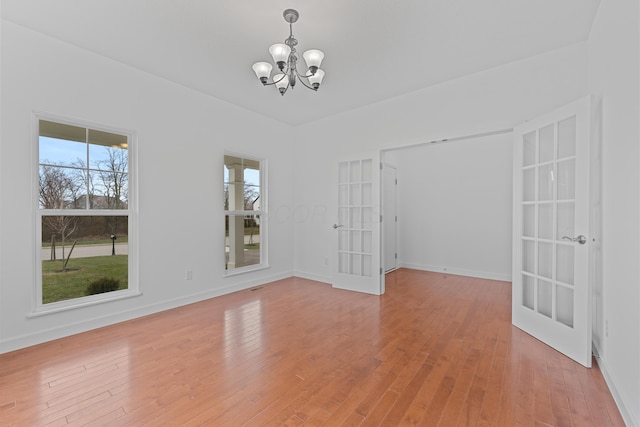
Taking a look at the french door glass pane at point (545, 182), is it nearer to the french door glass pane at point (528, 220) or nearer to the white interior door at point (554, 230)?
the white interior door at point (554, 230)

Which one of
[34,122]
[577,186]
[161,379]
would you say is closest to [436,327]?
[577,186]

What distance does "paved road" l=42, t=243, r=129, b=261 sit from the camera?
112 inches

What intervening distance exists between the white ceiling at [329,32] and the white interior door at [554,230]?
85 cm

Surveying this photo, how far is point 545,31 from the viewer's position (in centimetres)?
261

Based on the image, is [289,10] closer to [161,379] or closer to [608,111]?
[608,111]

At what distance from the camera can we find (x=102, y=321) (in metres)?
3.03

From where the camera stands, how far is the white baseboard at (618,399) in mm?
1552

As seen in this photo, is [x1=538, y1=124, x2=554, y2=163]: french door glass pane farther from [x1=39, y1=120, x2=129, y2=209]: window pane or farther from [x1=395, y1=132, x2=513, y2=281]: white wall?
[x1=39, y1=120, x2=129, y2=209]: window pane

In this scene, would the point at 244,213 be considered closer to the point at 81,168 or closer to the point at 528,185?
the point at 81,168

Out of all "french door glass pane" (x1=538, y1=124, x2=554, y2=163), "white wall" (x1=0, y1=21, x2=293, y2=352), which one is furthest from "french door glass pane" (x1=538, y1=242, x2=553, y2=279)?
"white wall" (x1=0, y1=21, x2=293, y2=352)

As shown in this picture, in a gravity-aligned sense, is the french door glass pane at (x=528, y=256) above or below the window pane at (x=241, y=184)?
below

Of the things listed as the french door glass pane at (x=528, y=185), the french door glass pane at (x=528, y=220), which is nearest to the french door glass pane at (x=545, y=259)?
the french door glass pane at (x=528, y=220)

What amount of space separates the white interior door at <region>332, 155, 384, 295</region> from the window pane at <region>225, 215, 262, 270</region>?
1453 mm

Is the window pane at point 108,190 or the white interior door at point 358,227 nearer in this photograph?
the window pane at point 108,190
